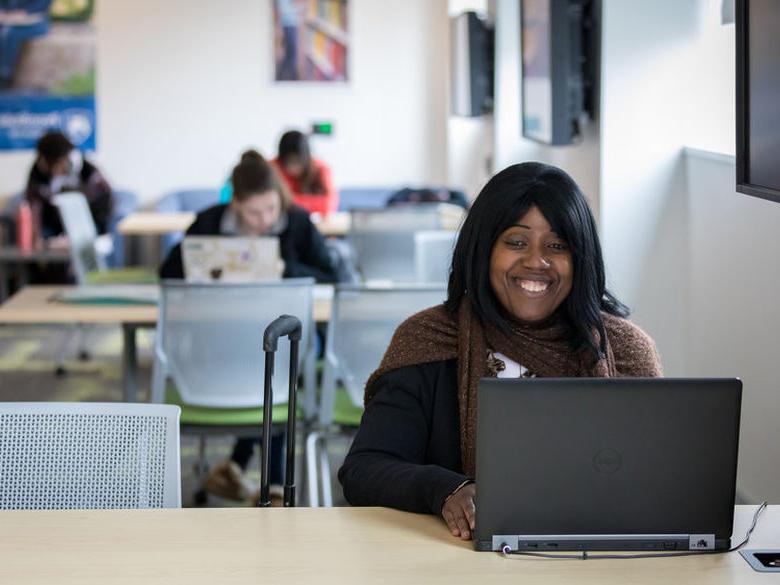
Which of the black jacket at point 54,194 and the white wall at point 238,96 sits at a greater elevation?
the white wall at point 238,96

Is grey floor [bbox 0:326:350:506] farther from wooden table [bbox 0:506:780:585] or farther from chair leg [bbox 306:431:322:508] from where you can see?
wooden table [bbox 0:506:780:585]

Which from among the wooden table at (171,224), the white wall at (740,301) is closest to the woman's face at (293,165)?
the wooden table at (171,224)

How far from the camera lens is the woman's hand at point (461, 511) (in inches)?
82.3

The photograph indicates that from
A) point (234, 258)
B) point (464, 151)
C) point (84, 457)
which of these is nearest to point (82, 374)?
point (234, 258)

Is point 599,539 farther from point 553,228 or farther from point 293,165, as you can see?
point 293,165

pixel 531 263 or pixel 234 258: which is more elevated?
pixel 531 263

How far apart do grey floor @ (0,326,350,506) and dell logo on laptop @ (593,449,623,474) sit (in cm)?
296

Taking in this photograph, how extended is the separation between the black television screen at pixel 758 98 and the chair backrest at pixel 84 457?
113 cm

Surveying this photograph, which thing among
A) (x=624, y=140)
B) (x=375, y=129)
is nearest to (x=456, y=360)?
(x=624, y=140)

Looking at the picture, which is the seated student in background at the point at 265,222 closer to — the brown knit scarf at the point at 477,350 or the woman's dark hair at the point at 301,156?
the woman's dark hair at the point at 301,156

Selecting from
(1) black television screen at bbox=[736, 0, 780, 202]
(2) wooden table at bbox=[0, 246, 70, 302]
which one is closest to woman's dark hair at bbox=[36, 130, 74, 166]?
(2) wooden table at bbox=[0, 246, 70, 302]

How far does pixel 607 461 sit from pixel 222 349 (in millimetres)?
2395

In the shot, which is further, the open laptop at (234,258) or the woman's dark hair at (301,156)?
the woman's dark hair at (301,156)

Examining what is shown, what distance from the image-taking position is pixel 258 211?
5.00m
